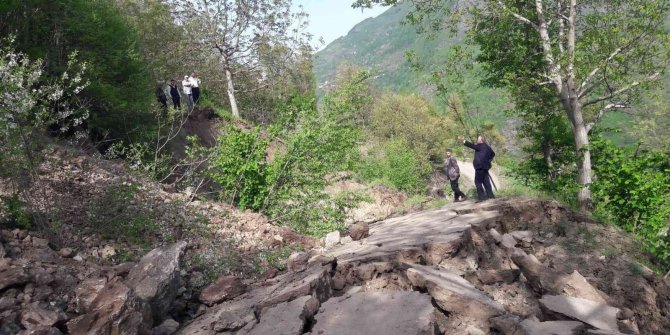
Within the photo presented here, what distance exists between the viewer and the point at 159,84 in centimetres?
1648

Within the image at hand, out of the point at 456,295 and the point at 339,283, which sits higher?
the point at 339,283

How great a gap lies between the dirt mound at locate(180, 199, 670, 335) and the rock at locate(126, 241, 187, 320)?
402 mm

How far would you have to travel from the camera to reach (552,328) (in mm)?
3701

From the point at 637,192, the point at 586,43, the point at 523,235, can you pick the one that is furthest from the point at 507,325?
the point at 586,43

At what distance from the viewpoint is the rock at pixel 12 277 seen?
420cm

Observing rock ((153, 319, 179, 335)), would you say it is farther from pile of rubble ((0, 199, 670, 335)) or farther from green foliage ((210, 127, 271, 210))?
green foliage ((210, 127, 271, 210))

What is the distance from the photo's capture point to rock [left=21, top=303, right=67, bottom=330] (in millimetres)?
3750

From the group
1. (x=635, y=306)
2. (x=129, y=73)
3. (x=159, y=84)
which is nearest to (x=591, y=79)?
(x=635, y=306)

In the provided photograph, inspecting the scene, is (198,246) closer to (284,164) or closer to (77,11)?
(284,164)

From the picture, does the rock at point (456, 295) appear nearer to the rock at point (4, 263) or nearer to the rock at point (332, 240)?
the rock at point (332, 240)

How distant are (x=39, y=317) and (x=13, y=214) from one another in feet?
8.67

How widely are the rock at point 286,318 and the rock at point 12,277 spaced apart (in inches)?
103

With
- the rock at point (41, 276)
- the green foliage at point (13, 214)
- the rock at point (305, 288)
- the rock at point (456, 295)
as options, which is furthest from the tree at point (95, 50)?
the rock at point (456, 295)

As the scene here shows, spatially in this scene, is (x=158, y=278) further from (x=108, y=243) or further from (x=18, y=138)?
(x=18, y=138)
